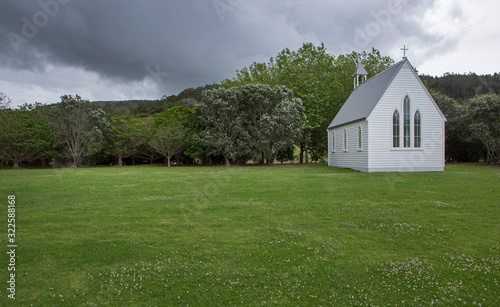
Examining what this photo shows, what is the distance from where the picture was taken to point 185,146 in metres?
37.5

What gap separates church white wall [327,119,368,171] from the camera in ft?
76.0

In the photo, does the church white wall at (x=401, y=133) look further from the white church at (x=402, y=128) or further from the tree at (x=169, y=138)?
the tree at (x=169, y=138)

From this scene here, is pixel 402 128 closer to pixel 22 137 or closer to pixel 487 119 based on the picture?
pixel 487 119

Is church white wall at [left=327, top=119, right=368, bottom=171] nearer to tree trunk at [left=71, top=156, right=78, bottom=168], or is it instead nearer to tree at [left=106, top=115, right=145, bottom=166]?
tree at [left=106, top=115, right=145, bottom=166]

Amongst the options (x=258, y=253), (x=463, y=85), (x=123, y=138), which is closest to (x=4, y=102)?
(x=123, y=138)

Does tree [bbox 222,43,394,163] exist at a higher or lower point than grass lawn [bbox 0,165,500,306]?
higher

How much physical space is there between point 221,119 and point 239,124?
2.23 m

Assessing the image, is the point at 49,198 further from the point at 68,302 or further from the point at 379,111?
the point at 379,111

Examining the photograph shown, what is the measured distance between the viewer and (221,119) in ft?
109

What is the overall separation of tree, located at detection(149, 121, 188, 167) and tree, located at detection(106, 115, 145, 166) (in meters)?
2.80

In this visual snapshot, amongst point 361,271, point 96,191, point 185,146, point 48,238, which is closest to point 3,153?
point 185,146

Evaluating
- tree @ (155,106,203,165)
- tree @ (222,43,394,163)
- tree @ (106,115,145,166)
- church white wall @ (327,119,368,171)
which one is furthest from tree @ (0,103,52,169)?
church white wall @ (327,119,368,171)

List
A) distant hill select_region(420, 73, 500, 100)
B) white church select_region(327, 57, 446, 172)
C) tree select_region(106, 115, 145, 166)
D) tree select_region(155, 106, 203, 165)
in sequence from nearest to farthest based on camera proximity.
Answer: white church select_region(327, 57, 446, 172) → tree select_region(155, 106, 203, 165) → tree select_region(106, 115, 145, 166) → distant hill select_region(420, 73, 500, 100)

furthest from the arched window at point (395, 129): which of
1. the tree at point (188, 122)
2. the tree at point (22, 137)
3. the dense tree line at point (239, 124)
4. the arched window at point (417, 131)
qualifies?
the tree at point (22, 137)
